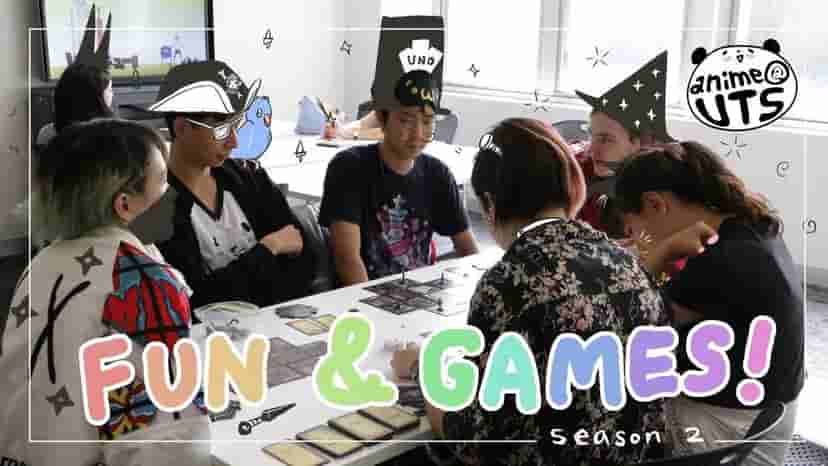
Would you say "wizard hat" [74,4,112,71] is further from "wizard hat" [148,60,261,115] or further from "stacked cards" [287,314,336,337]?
"stacked cards" [287,314,336,337]

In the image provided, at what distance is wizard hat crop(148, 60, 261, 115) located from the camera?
1.79m

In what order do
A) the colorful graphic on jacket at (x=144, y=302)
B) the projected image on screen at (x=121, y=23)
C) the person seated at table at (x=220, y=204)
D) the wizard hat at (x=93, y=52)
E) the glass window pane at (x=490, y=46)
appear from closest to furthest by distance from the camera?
the colorful graphic on jacket at (x=144, y=302) < the person seated at table at (x=220, y=204) < the wizard hat at (x=93, y=52) < the glass window pane at (x=490, y=46) < the projected image on screen at (x=121, y=23)

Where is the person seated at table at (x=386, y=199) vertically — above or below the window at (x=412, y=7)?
below

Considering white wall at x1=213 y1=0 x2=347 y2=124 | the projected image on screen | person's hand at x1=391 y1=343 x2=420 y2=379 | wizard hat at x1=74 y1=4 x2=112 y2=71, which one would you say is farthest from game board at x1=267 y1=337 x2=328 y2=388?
the projected image on screen

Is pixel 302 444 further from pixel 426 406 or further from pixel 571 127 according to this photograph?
pixel 571 127

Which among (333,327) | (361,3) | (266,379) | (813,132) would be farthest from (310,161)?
(813,132)

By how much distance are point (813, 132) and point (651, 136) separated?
1758 millimetres

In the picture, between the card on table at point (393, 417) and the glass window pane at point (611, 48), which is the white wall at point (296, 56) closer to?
the glass window pane at point (611, 48)

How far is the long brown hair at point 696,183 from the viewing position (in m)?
1.64

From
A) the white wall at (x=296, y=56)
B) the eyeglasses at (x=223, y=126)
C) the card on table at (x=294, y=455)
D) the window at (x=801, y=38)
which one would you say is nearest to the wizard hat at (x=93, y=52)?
the white wall at (x=296, y=56)

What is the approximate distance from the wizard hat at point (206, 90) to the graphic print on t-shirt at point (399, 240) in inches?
25.1

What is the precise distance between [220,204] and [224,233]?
0.08 metres

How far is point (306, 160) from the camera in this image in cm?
261

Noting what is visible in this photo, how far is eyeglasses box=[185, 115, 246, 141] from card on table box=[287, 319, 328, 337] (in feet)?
1.62
